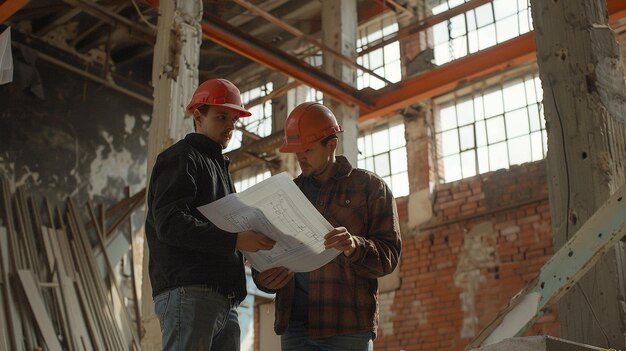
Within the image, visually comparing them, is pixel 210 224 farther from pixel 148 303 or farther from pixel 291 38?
pixel 291 38

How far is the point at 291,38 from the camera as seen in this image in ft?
38.7

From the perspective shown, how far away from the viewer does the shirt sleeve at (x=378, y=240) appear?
2547 millimetres

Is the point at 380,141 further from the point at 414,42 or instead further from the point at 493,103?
the point at 493,103

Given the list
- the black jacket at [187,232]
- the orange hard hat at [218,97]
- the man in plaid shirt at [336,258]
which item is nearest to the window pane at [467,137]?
the man in plaid shirt at [336,258]

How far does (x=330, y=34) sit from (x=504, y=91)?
347cm

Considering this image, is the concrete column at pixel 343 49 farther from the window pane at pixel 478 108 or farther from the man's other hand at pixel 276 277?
the man's other hand at pixel 276 277

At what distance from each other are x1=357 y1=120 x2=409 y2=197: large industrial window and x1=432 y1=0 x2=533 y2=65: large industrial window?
4.52 ft

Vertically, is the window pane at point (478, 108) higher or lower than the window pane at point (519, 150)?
higher

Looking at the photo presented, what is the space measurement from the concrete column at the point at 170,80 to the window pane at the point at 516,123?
6.03m

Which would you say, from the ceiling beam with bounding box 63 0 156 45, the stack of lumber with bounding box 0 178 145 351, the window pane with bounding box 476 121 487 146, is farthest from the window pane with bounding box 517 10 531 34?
the stack of lumber with bounding box 0 178 145 351

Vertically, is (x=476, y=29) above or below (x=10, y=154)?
above

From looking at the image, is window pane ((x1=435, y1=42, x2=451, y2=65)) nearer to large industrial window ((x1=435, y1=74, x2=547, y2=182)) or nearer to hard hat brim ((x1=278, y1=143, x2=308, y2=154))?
large industrial window ((x1=435, y1=74, x2=547, y2=182))

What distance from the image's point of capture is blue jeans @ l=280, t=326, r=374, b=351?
8.49 feet

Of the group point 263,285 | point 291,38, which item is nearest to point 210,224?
point 263,285
